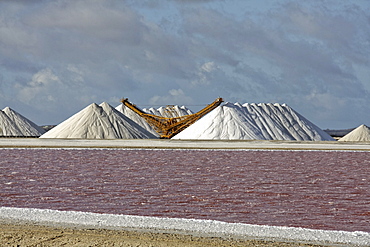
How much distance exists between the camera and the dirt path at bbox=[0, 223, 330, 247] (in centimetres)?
671

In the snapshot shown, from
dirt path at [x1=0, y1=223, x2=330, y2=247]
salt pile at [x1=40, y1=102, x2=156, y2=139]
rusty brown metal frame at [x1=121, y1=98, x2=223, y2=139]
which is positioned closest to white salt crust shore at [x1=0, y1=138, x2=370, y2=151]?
salt pile at [x1=40, y1=102, x2=156, y2=139]

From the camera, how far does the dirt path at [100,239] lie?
671cm

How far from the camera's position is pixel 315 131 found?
74438 mm

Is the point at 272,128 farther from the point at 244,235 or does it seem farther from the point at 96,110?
the point at 244,235

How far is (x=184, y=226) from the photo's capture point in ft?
26.7

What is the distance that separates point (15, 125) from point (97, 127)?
2954 cm

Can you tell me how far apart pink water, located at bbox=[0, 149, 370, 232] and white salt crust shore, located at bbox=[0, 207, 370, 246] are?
29.9 inches

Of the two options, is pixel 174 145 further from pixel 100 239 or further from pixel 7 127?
pixel 7 127

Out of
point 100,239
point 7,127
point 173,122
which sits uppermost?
point 7,127

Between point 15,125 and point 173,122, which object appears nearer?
point 173,122

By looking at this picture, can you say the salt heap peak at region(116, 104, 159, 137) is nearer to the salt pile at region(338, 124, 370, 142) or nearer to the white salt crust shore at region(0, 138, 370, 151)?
the salt pile at region(338, 124, 370, 142)

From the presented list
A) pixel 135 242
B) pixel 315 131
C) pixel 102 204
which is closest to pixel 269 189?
pixel 102 204

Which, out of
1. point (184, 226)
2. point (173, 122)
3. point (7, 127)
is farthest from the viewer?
point (7, 127)

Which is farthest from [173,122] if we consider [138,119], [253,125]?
[138,119]
